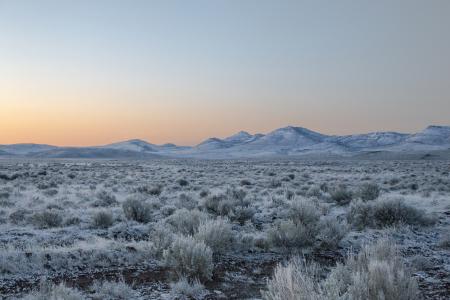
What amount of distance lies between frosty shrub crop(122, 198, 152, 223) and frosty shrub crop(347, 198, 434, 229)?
659cm

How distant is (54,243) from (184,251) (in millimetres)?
4405

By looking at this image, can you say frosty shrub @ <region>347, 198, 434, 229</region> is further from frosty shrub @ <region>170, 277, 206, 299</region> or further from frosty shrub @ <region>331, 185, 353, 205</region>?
frosty shrub @ <region>170, 277, 206, 299</region>

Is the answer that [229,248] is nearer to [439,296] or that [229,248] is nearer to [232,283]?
[232,283]

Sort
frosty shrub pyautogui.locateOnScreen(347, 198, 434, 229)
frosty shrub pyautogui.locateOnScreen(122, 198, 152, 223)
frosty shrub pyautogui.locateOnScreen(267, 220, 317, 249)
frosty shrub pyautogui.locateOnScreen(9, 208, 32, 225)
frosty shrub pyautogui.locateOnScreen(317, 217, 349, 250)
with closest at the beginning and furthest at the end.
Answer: frosty shrub pyautogui.locateOnScreen(267, 220, 317, 249) < frosty shrub pyautogui.locateOnScreen(317, 217, 349, 250) < frosty shrub pyautogui.locateOnScreen(347, 198, 434, 229) < frosty shrub pyautogui.locateOnScreen(9, 208, 32, 225) < frosty shrub pyautogui.locateOnScreen(122, 198, 152, 223)

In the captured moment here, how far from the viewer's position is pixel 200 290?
7277 mm

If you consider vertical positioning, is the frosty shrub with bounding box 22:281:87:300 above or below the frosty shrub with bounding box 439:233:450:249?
above

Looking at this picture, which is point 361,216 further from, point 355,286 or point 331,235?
point 355,286

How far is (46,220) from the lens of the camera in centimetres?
1342

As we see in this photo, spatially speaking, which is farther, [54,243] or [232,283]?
[54,243]

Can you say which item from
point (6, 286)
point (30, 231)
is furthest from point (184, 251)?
point (30, 231)

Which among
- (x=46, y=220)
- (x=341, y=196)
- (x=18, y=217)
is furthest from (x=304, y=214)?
(x=18, y=217)

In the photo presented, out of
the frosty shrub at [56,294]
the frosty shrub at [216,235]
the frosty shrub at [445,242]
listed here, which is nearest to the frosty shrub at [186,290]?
the frosty shrub at [56,294]

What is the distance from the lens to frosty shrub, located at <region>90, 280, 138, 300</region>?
6809 mm

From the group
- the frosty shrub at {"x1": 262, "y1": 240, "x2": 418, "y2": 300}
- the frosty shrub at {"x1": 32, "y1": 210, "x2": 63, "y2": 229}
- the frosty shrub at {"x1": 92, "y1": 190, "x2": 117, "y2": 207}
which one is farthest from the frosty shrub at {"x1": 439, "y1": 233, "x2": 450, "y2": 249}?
the frosty shrub at {"x1": 92, "y1": 190, "x2": 117, "y2": 207}
